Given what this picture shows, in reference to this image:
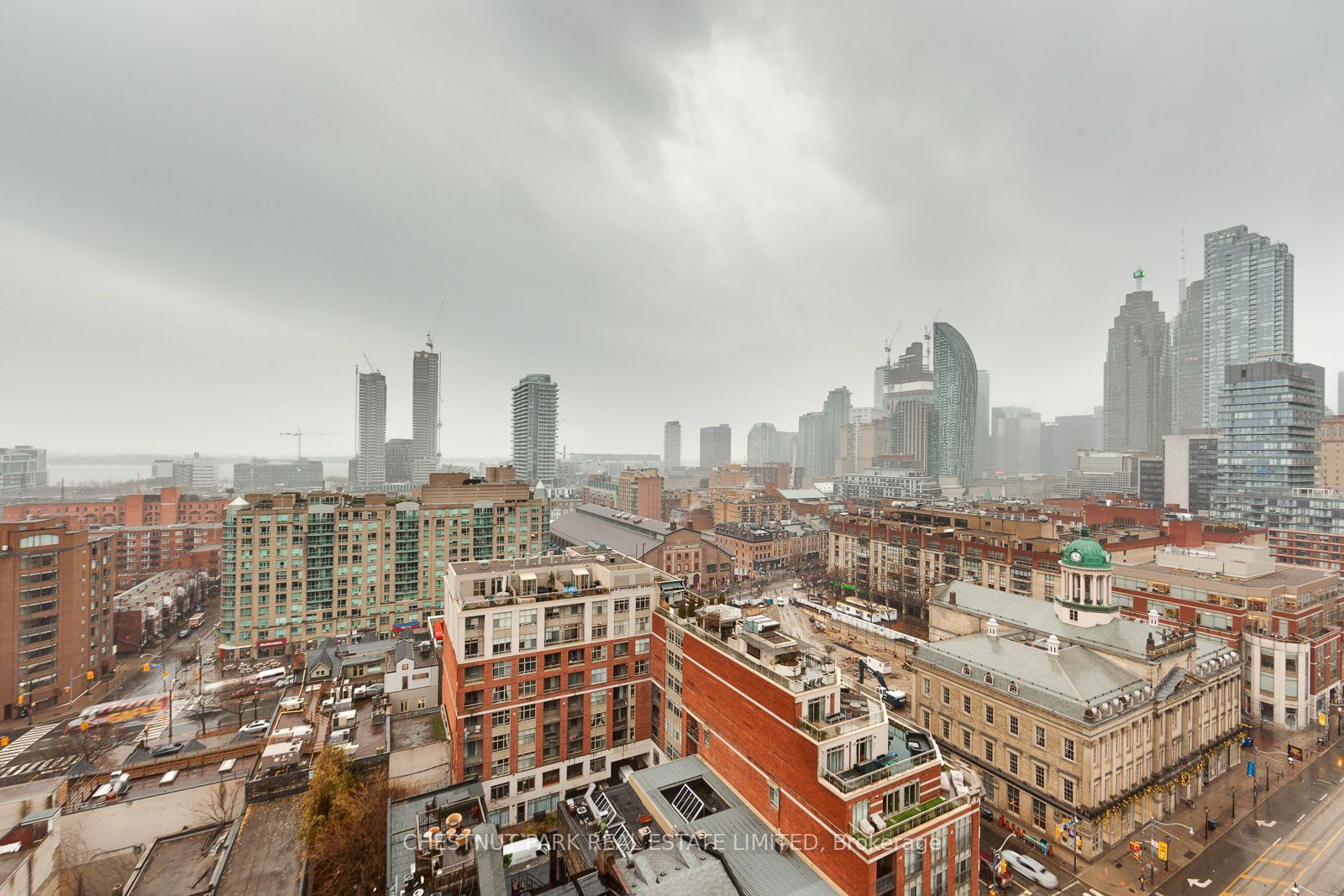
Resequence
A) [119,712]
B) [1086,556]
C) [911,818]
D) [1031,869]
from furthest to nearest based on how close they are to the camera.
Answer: [119,712]
[1086,556]
[1031,869]
[911,818]

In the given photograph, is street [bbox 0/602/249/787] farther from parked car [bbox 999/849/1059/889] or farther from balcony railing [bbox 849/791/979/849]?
parked car [bbox 999/849/1059/889]

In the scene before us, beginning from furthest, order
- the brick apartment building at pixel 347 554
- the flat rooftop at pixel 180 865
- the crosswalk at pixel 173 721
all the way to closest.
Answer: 1. the brick apartment building at pixel 347 554
2. the crosswalk at pixel 173 721
3. the flat rooftop at pixel 180 865

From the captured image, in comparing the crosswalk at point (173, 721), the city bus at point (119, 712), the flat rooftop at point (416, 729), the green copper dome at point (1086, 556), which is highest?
the green copper dome at point (1086, 556)

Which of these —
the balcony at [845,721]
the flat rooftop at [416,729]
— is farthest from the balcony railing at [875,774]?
the flat rooftop at [416,729]

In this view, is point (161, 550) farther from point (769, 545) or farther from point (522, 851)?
point (769, 545)

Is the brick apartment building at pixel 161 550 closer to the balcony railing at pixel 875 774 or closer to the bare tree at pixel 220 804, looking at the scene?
the bare tree at pixel 220 804

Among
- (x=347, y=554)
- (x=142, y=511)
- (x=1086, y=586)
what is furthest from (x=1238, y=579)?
(x=142, y=511)
